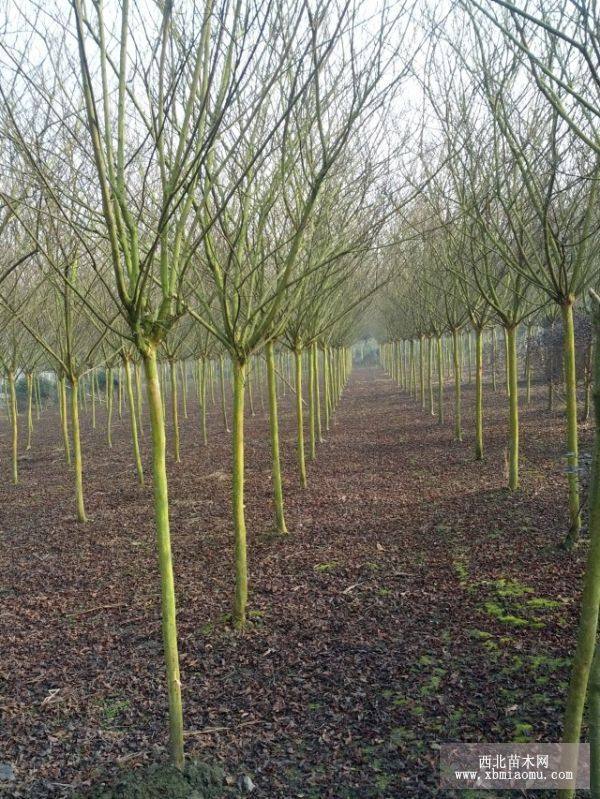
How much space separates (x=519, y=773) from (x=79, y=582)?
14.4ft

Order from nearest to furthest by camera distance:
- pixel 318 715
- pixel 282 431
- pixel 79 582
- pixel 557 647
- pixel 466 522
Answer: pixel 318 715, pixel 557 647, pixel 79 582, pixel 466 522, pixel 282 431

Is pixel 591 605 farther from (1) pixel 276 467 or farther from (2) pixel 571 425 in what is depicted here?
(1) pixel 276 467

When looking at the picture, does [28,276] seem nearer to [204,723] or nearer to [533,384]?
[204,723]

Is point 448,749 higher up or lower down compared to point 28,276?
lower down

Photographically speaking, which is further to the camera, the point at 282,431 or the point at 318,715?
the point at 282,431

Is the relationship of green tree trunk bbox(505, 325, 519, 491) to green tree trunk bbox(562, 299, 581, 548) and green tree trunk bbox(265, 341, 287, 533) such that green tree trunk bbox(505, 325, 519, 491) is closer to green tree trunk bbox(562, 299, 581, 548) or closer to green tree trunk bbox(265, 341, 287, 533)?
green tree trunk bbox(562, 299, 581, 548)

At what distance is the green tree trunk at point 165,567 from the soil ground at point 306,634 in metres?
0.28

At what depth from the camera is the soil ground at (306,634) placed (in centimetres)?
327

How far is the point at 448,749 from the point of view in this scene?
313 cm

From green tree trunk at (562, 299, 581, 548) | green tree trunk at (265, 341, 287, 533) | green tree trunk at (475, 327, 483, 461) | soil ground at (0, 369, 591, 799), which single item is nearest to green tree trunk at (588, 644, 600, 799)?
soil ground at (0, 369, 591, 799)

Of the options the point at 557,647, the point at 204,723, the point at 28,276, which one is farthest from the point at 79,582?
the point at 28,276

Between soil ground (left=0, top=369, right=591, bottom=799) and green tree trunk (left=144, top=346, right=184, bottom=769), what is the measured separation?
28 centimetres

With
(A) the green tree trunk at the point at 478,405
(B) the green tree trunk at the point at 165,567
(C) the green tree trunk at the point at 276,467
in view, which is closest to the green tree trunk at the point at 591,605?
(B) the green tree trunk at the point at 165,567

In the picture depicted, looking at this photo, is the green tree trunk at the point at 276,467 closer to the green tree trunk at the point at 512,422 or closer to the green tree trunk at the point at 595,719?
the green tree trunk at the point at 512,422
